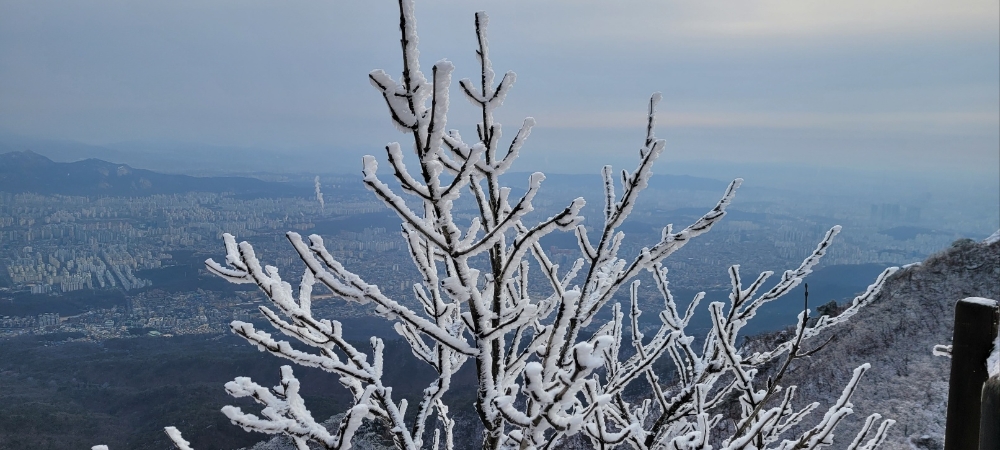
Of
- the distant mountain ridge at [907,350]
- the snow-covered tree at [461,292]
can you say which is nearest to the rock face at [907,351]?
the distant mountain ridge at [907,350]

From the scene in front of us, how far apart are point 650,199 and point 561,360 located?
8972cm

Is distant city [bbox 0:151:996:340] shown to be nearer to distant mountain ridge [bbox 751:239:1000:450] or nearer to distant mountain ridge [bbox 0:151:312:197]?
distant mountain ridge [bbox 0:151:312:197]

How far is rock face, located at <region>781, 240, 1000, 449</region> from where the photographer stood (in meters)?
9.25

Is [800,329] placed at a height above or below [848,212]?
above

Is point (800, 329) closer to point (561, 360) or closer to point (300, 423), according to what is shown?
point (561, 360)

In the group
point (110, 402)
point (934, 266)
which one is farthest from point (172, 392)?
point (934, 266)

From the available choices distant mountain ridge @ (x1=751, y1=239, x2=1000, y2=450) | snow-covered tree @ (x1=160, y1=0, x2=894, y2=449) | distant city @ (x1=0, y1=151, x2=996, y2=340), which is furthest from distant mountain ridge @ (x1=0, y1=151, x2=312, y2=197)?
snow-covered tree @ (x1=160, y1=0, x2=894, y2=449)

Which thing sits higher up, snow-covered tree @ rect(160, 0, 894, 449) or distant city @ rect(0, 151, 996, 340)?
snow-covered tree @ rect(160, 0, 894, 449)

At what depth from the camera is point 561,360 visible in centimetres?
199

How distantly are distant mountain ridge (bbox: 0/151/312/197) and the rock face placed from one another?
277ft

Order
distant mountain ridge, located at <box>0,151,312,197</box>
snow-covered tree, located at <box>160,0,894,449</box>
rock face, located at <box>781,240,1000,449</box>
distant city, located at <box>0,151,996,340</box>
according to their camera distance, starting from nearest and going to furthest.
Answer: snow-covered tree, located at <box>160,0,894,449</box>, rock face, located at <box>781,240,1000,449</box>, distant city, located at <box>0,151,996,340</box>, distant mountain ridge, located at <box>0,151,312,197</box>

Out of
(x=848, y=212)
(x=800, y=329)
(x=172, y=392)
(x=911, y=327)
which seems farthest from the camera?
(x=848, y=212)

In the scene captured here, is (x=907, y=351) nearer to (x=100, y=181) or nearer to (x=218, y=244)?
(x=218, y=244)

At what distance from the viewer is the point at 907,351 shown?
12.0 m
